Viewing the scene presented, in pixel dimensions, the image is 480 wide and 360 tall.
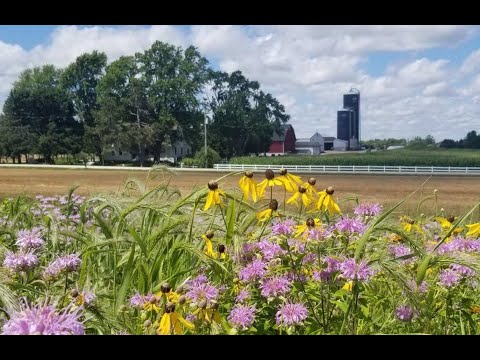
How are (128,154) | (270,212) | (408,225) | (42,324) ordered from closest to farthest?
(42,324)
(270,212)
(408,225)
(128,154)

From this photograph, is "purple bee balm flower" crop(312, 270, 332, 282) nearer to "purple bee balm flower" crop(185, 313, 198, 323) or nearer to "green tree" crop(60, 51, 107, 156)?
"purple bee balm flower" crop(185, 313, 198, 323)

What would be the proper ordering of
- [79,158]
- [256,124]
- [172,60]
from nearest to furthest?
[256,124]
[172,60]
[79,158]

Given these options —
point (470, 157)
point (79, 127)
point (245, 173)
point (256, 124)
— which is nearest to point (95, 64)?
point (79, 127)

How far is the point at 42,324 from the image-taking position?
0.57m

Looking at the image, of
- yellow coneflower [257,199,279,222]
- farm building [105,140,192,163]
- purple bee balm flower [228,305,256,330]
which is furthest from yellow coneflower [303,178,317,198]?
farm building [105,140,192,163]

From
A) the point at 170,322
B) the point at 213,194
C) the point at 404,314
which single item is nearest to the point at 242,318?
the point at 170,322

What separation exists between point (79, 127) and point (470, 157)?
17.7m

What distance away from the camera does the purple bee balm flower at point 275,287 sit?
99 centimetres

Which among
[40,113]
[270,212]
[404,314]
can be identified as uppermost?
[40,113]

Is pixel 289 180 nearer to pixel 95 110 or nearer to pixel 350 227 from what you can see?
pixel 350 227

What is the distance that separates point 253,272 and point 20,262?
555 mm
